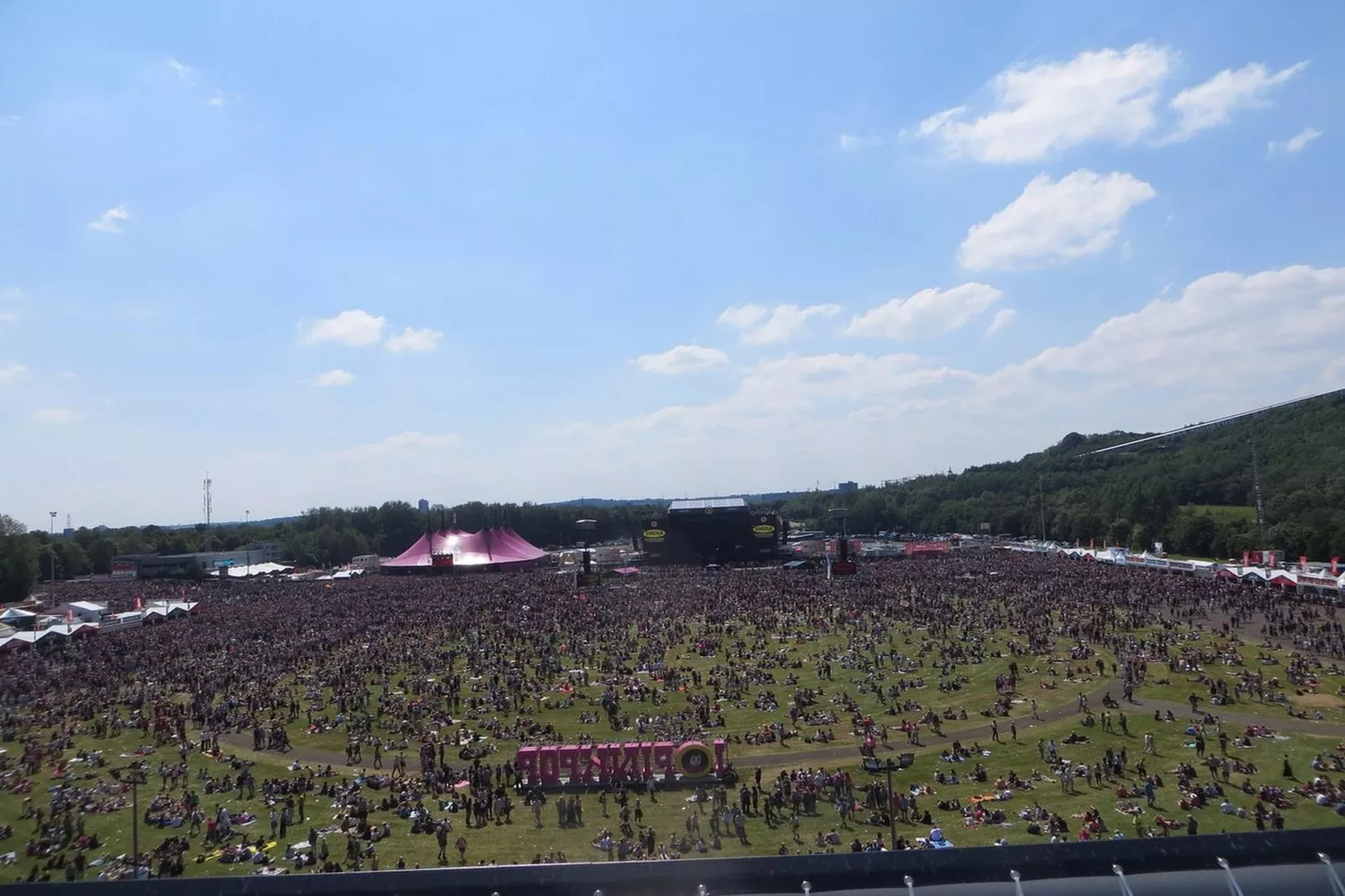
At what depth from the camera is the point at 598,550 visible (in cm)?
10512

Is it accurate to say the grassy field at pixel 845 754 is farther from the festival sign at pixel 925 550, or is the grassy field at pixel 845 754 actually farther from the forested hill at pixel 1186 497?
the festival sign at pixel 925 550

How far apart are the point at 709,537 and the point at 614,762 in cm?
6321

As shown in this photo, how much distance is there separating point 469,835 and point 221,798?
8.20 meters

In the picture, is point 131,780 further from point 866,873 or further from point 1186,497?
point 1186,497

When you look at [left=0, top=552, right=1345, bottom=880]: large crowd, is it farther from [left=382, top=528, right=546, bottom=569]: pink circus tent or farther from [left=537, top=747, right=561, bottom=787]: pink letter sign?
[left=382, top=528, right=546, bottom=569]: pink circus tent

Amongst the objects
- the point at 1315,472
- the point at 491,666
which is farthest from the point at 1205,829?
the point at 1315,472

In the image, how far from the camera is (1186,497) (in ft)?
332

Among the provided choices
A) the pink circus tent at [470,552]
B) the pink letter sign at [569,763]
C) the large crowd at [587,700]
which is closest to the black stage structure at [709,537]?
the pink circus tent at [470,552]

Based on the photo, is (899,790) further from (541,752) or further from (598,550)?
(598,550)

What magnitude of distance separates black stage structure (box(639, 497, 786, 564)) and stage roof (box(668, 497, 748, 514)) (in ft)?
0.90

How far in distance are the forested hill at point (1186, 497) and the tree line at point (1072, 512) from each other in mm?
202

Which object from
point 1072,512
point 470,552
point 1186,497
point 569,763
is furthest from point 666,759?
point 1186,497

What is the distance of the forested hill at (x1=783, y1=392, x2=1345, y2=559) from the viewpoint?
7088cm

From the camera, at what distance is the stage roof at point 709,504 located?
87.0 metres
